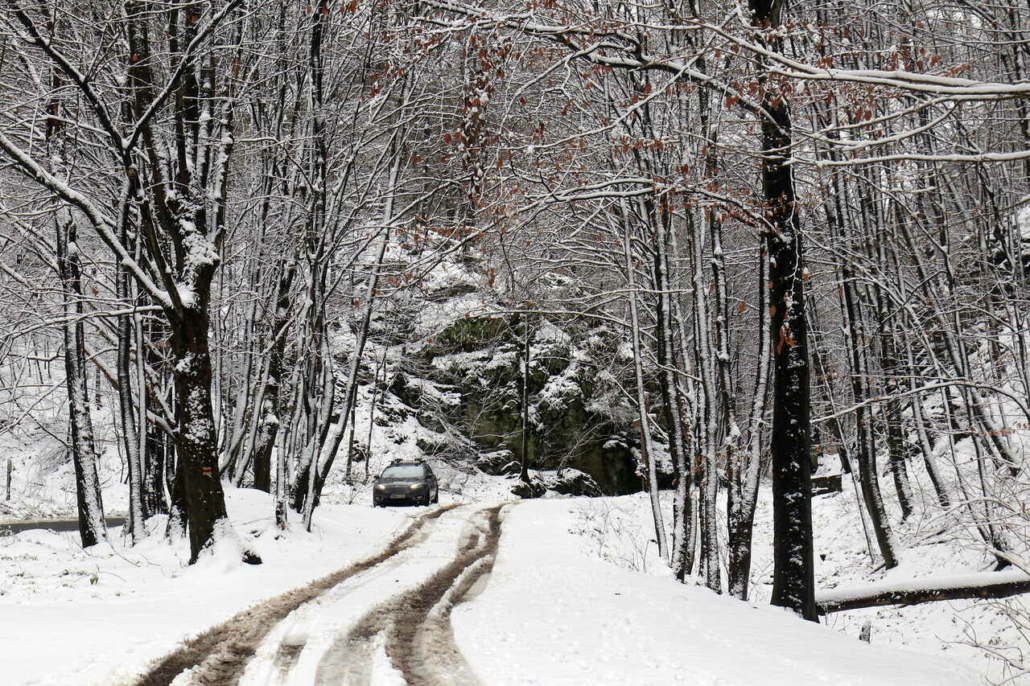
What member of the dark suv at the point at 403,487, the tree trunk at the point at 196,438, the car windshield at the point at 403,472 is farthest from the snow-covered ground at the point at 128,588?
the car windshield at the point at 403,472

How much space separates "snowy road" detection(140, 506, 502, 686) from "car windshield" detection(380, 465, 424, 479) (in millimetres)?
13154

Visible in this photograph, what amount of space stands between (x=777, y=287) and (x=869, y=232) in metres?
8.12

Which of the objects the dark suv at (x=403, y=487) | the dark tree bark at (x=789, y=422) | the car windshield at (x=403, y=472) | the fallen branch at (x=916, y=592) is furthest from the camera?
the car windshield at (x=403, y=472)

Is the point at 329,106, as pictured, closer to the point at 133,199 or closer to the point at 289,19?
the point at 289,19

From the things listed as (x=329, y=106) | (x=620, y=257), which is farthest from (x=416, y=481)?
(x=329, y=106)

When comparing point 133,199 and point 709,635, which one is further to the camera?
point 133,199

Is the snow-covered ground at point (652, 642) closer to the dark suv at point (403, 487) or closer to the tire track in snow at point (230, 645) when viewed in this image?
the tire track in snow at point (230, 645)

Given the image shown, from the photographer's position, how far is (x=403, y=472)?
25.7 metres

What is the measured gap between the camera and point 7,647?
19.8ft

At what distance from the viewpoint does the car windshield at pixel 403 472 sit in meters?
25.3

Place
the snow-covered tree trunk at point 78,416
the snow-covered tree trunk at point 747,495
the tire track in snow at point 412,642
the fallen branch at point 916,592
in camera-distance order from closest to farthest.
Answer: the tire track in snow at point 412,642
the snow-covered tree trunk at point 747,495
the fallen branch at point 916,592
the snow-covered tree trunk at point 78,416

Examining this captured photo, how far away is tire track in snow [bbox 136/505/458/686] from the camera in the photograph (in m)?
5.69

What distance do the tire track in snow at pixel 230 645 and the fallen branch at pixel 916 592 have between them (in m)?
7.81

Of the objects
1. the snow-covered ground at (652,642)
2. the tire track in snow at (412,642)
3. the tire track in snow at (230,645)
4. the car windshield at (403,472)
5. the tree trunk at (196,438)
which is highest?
the tree trunk at (196,438)
